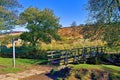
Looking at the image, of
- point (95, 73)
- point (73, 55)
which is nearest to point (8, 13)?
point (73, 55)

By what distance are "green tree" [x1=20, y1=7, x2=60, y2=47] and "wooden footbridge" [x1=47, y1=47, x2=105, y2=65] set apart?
9197 mm

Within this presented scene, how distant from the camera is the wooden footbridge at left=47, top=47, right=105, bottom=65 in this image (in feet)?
85.3

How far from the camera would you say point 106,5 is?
24.3m

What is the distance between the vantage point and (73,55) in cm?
2794

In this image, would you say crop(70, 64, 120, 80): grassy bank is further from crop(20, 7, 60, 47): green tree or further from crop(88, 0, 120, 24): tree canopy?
crop(20, 7, 60, 47): green tree

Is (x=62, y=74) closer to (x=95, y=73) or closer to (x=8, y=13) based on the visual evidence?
(x=95, y=73)

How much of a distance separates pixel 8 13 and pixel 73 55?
824 centimetres

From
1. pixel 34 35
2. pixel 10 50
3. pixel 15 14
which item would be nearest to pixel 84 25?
pixel 15 14

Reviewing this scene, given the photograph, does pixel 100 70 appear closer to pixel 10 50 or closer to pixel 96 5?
pixel 96 5

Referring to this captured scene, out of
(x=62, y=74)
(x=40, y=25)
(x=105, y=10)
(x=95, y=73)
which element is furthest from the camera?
(x=40, y=25)

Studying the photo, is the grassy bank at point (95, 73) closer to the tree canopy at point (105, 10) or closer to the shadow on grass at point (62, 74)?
the shadow on grass at point (62, 74)

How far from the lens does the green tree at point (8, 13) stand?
2839 cm

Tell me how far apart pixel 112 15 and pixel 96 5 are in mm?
1790

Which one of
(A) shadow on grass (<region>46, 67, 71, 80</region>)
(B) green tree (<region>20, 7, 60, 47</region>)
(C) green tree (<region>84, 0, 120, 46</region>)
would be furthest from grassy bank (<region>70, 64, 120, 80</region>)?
(B) green tree (<region>20, 7, 60, 47</region>)
